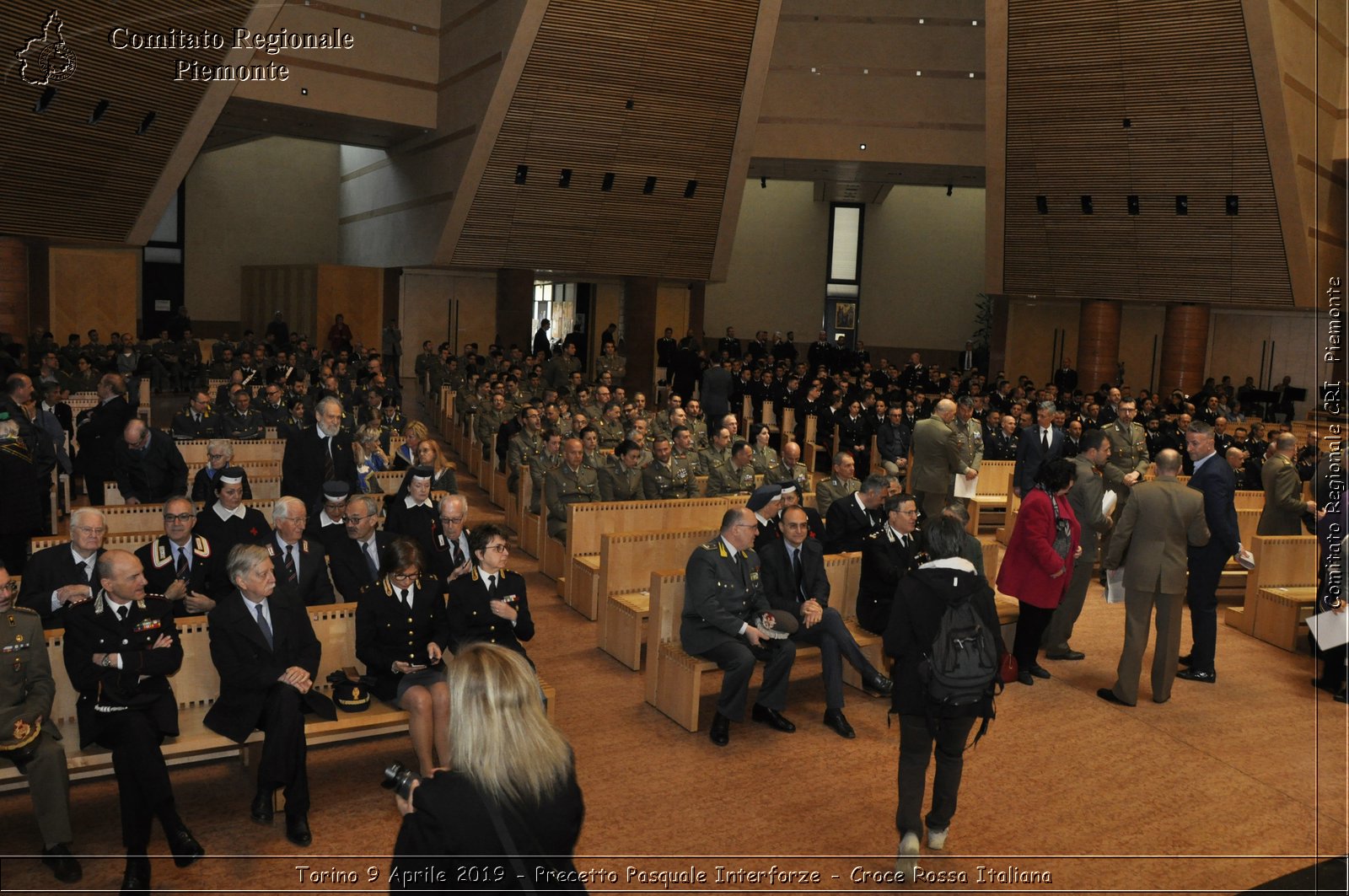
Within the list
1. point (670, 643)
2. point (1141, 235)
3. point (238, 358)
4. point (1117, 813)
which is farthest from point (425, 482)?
point (1141, 235)

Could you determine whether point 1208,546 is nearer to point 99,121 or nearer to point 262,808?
point 262,808

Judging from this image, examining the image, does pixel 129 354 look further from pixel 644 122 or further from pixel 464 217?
pixel 644 122

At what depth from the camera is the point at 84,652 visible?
13.6 ft

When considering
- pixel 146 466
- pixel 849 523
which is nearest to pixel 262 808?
pixel 146 466

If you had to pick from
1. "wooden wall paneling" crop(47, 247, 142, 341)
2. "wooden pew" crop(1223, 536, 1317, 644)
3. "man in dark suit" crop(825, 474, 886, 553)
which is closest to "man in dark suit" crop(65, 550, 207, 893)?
"man in dark suit" crop(825, 474, 886, 553)

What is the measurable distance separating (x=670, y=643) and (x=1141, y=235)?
16.0 meters

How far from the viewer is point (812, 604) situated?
5758 millimetres

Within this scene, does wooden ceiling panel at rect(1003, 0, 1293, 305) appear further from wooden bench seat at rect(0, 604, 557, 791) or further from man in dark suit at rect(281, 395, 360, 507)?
wooden bench seat at rect(0, 604, 557, 791)

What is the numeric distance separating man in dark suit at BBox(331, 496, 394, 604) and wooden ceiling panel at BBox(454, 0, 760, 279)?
40.4ft

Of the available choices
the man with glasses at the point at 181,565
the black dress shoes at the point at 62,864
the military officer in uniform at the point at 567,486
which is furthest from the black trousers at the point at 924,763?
the military officer in uniform at the point at 567,486

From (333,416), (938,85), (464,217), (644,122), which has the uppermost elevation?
(938,85)

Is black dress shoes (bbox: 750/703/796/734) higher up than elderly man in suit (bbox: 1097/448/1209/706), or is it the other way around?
elderly man in suit (bbox: 1097/448/1209/706)

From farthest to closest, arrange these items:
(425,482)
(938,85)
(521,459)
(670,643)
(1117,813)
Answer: (938,85)
(521,459)
(425,482)
(670,643)
(1117,813)

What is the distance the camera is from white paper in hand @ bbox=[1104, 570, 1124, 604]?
20.1 feet
